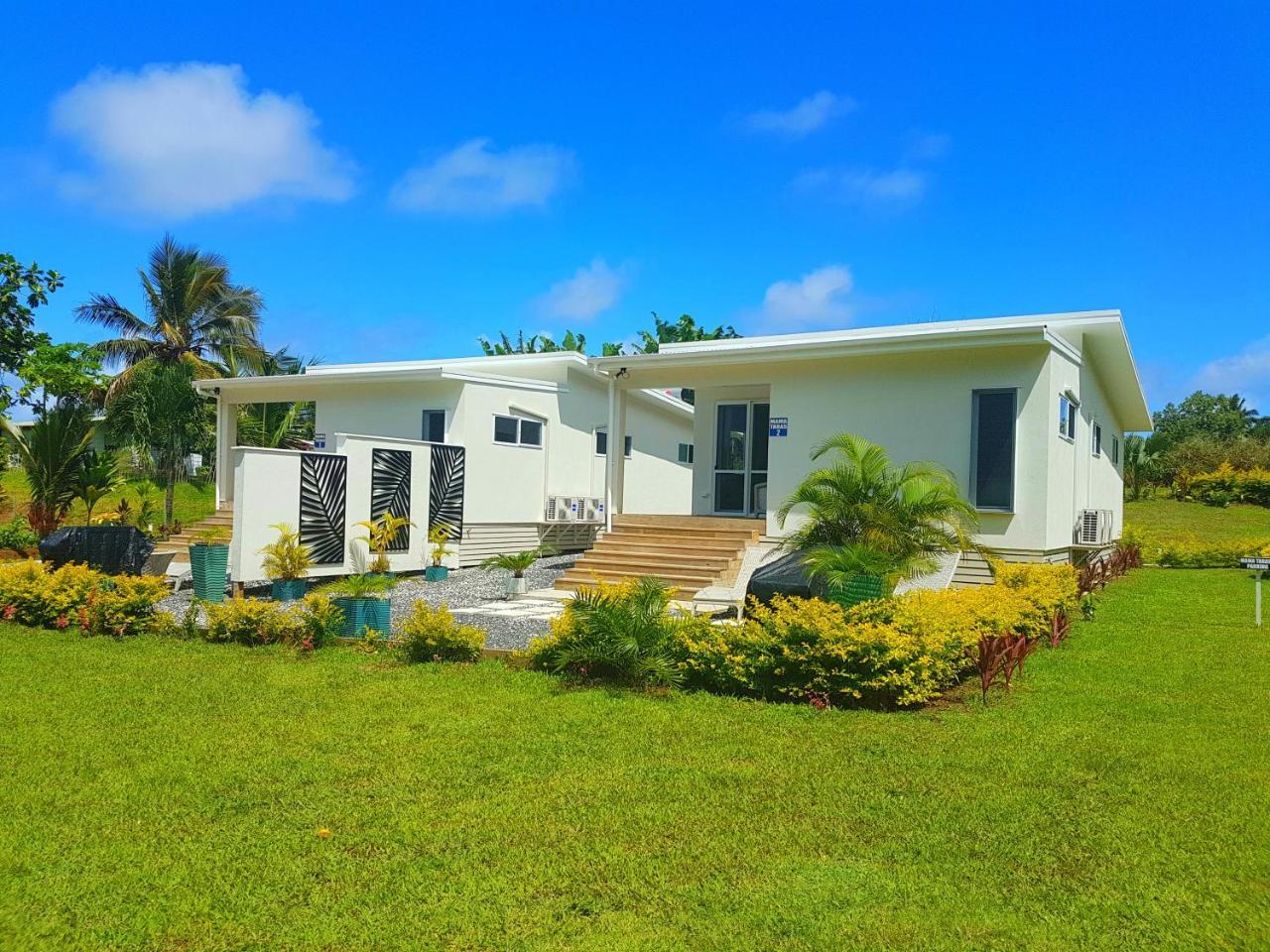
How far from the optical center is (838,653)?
23.0 feet

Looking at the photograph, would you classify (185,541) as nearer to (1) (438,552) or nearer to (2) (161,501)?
(1) (438,552)

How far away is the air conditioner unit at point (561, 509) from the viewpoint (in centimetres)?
1898

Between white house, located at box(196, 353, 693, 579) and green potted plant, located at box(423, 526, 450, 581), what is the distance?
21 cm

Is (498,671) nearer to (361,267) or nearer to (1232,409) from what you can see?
(361,267)

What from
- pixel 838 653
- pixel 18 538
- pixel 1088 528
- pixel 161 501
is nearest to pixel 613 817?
pixel 838 653

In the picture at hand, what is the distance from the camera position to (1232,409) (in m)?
59.4

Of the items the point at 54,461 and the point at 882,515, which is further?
the point at 54,461

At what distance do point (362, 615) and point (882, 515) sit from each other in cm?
634

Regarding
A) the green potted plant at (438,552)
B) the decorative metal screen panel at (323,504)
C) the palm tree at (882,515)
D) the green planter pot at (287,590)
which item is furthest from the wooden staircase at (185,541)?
the palm tree at (882,515)

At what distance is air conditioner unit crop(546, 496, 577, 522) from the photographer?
19.0 metres

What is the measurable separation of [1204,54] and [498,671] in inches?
512

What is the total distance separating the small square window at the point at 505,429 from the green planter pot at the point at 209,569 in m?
6.20

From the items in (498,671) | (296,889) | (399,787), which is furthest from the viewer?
(498,671)

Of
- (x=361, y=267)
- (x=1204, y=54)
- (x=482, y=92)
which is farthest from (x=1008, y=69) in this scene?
(x=361, y=267)
